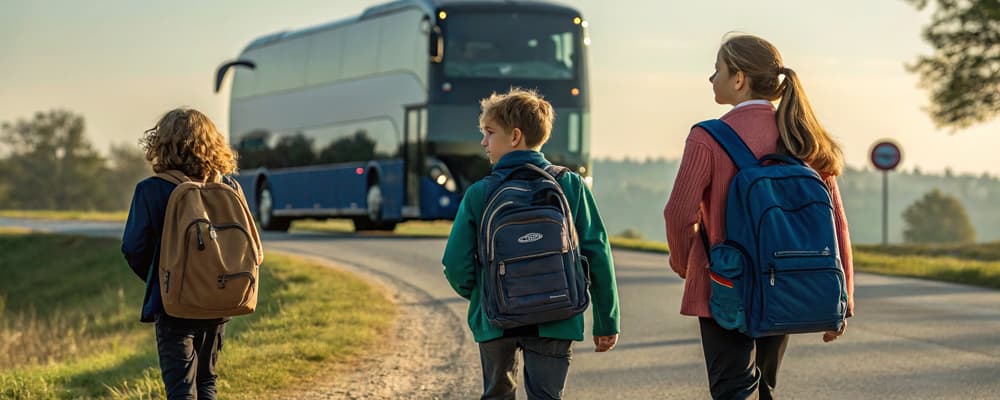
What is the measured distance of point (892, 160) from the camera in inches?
1029

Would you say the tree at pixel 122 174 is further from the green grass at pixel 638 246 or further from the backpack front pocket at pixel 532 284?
the backpack front pocket at pixel 532 284

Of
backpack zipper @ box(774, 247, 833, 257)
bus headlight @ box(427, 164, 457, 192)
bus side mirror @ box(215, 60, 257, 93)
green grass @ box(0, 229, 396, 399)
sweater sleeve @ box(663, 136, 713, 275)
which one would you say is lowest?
green grass @ box(0, 229, 396, 399)

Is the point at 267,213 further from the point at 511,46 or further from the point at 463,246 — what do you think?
the point at 463,246

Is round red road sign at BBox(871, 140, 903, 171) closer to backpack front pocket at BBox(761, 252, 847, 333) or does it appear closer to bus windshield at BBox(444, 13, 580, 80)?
bus windshield at BBox(444, 13, 580, 80)

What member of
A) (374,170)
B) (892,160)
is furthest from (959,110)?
(374,170)

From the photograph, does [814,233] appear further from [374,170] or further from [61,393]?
[374,170]

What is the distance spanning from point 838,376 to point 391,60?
16.9 meters

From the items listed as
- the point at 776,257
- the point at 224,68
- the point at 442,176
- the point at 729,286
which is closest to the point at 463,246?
the point at 729,286

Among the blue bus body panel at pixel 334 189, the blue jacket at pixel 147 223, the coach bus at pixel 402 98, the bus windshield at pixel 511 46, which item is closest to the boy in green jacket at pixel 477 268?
the blue jacket at pixel 147 223

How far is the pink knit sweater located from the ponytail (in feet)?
0.17

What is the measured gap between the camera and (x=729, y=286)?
14.1 ft

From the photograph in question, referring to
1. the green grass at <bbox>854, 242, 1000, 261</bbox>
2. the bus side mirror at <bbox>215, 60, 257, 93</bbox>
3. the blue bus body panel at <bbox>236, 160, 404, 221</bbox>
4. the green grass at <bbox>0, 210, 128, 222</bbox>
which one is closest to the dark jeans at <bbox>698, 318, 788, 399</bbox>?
the blue bus body panel at <bbox>236, 160, 404, 221</bbox>

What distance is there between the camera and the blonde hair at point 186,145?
5180 millimetres

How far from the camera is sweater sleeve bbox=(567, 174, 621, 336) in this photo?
4.67 m
